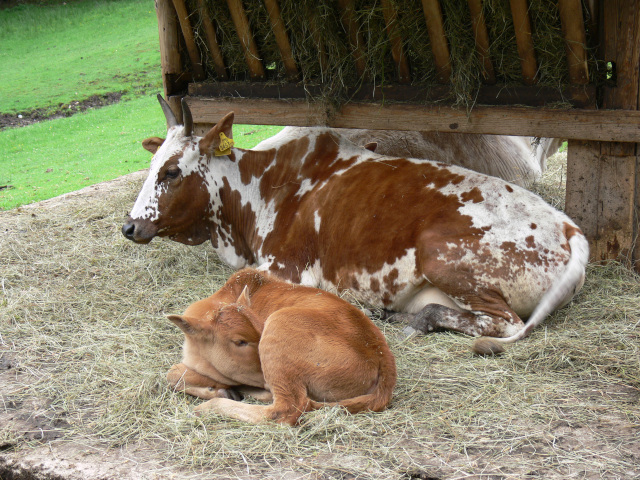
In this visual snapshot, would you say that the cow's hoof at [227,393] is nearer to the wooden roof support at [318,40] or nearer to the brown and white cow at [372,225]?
the brown and white cow at [372,225]

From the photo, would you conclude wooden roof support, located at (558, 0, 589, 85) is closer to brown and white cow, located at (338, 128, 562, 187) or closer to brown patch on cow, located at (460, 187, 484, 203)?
brown patch on cow, located at (460, 187, 484, 203)

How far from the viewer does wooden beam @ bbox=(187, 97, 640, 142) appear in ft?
16.8

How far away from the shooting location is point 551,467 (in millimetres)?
3164

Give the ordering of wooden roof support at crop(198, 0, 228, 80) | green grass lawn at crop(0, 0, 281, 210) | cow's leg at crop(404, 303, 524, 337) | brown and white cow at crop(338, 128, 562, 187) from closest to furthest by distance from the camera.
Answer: cow's leg at crop(404, 303, 524, 337) → wooden roof support at crop(198, 0, 228, 80) → brown and white cow at crop(338, 128, 562, 187) → green grass lawn at crop(0, 0, 281, 210)

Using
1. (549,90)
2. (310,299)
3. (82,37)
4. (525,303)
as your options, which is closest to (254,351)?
(310,299)

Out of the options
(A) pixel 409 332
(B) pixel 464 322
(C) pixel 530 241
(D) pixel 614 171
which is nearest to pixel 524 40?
(D) pixel 614 171

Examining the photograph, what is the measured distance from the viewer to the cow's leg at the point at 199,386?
13.2 feet

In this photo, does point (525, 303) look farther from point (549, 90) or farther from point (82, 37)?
point (82, 37)

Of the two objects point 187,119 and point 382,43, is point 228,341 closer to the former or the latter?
point 187,119

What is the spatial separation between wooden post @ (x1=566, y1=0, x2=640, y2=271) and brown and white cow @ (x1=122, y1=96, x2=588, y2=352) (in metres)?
0.60

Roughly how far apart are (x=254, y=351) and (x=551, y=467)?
170 cm

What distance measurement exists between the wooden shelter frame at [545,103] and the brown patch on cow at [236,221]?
2.81 ft

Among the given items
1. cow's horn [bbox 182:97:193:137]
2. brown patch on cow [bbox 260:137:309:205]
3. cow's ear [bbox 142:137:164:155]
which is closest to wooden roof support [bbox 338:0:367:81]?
brown patch on cow [bbox 260:137:309:205]

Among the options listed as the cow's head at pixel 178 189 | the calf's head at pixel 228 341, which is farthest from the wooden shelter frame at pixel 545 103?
the calf's head at pixel 228 341
